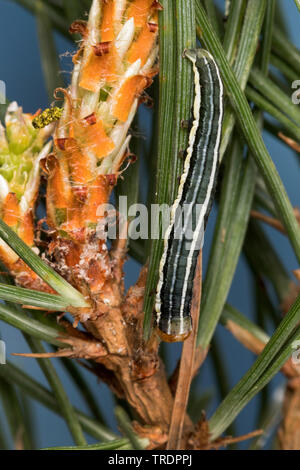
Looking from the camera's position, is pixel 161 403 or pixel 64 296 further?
pixel 161 403

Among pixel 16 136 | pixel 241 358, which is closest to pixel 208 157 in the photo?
pixel 16 136

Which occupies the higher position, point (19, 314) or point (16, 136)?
point (16, 136)
